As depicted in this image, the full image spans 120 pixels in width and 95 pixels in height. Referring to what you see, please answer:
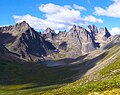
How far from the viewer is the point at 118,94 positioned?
31.9 m

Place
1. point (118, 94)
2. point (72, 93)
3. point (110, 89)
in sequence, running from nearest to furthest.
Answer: point (118, 94) → point (110, 89) → point (72, 93)

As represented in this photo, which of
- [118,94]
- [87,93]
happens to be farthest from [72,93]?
[118,94]

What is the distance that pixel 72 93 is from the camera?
40.4m

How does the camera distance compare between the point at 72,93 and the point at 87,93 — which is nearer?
the point at 87,93

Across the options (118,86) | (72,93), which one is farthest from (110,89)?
(72,93)

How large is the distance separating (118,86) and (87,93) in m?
3.59

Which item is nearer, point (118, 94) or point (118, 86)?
point (118, 94)

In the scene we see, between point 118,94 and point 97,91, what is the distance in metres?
3.67

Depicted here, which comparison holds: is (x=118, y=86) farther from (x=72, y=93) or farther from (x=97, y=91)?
(x=72, y=93)

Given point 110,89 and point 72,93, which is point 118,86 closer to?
point 110,89

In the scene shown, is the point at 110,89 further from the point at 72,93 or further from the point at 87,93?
the point at 72,93

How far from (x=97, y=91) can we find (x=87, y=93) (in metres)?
1.23

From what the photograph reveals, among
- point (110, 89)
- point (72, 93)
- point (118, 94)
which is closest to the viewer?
point (118, 94)

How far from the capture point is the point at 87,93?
35.6 m
